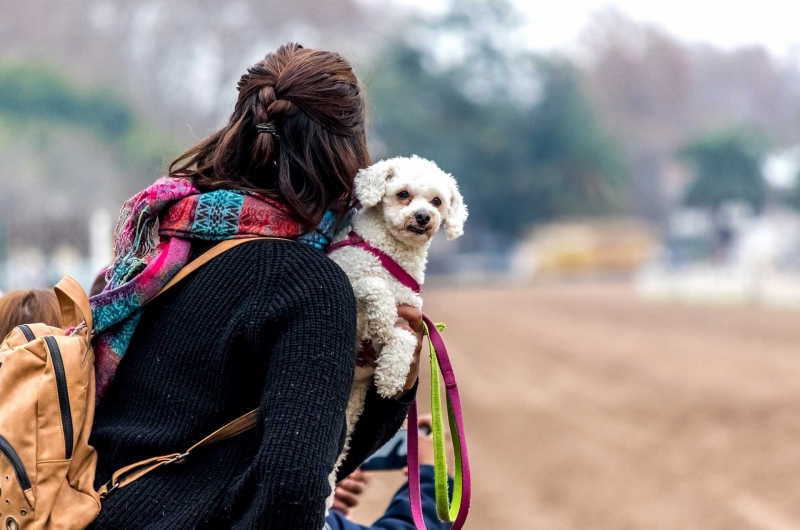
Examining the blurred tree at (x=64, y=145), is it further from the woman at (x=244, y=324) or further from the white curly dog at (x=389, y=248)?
the woman at (x=244, y=324)

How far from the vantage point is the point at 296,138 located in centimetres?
139

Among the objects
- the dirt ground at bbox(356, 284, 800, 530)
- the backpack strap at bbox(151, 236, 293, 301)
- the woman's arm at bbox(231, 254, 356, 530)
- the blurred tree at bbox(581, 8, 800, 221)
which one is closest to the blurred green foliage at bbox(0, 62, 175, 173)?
the dirt ground at bbox(356, 284, 800, 530)

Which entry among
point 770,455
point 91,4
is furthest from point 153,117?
point 770,455

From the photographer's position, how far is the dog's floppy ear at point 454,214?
6.35 feet

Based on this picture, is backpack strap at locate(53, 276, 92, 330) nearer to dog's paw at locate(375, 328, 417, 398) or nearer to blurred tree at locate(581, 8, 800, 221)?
dog's paw at locate(375, 328, 417, 398)

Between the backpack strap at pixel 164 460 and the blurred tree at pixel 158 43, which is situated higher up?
the blurred tree at pixel 158 43

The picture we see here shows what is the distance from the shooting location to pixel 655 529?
755 centimetres

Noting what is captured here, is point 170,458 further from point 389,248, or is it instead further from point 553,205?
point 553,205

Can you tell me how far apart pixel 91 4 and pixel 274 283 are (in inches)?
1922

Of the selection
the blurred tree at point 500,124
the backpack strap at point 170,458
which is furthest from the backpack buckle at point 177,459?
the blurred tree at point 500,124

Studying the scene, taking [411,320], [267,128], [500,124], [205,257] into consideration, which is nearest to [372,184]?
[411,320]

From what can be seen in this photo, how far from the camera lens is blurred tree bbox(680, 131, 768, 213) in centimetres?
4534

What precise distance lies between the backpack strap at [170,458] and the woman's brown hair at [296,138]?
303 millimetres

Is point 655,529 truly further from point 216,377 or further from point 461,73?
point 461,73
